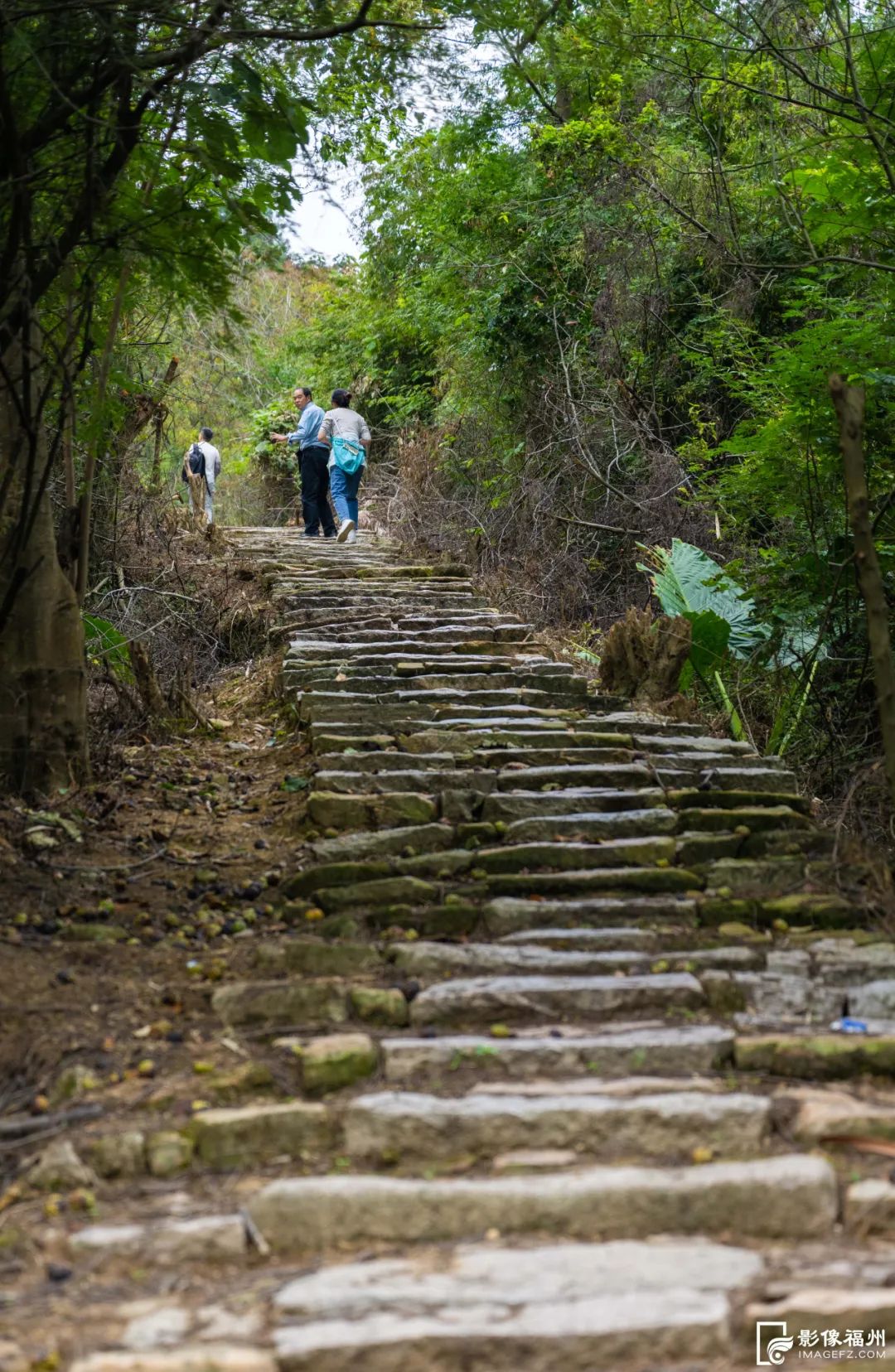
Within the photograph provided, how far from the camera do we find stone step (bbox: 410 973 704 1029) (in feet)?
11.7

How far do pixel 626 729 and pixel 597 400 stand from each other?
24.8ft

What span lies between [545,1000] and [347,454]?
8564 millimetres

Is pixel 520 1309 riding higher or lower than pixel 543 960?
lower

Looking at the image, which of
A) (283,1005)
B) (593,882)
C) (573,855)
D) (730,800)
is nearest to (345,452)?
(730,800)

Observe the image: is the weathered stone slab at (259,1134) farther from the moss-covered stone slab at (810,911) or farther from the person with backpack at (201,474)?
the person with backpack at (201,474)

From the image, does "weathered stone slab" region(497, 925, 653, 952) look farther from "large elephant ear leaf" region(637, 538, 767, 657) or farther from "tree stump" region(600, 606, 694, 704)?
"large elephant ear leaf" region(637, 538, 767, 657)

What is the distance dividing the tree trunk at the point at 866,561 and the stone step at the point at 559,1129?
66.9 inches

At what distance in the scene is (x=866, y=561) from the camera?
172 inches

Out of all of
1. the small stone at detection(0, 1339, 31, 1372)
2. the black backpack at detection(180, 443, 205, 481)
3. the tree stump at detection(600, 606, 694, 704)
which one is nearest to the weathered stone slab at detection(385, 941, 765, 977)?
the small stone at detection(0, 1339, 31, 1372)

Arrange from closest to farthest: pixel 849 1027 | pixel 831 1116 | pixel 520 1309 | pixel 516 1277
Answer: pixel 520 1309 < pixel 516 1277 < pixel 831 1116 < pixel 849 1027

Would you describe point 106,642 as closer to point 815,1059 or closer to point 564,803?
point 564,803

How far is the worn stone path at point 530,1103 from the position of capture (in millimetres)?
2412

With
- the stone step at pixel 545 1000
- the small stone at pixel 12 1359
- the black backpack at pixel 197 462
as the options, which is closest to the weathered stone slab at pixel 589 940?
the stone step at pixel 545 1000

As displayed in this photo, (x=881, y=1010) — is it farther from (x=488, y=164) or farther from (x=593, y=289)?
(x=488, y=164)
